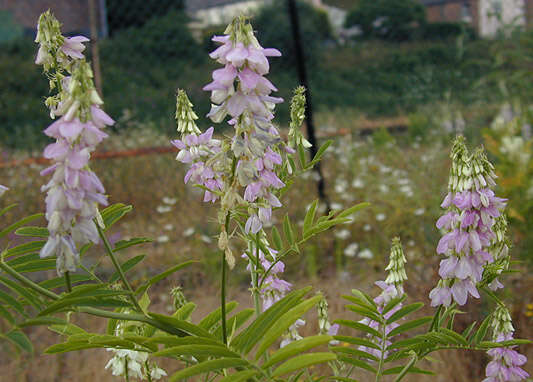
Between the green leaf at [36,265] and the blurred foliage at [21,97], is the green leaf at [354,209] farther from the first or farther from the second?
the blurred foliage at [21,97]

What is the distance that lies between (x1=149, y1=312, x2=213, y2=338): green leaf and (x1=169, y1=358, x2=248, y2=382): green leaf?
66 mm

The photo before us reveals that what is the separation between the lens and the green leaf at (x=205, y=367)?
0.63m

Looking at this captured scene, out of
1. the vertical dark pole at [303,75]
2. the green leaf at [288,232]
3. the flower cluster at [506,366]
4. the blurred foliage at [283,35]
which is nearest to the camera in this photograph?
the green leaf at [288,232]

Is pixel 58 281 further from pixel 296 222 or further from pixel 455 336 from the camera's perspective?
pixel 296 222

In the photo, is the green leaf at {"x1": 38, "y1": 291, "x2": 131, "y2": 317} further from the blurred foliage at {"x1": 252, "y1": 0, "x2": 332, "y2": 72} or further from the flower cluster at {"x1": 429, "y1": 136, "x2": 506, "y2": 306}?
the blurred foliage at {"x1": 252, "y1": 0, "x2": 332, "y2": 72}

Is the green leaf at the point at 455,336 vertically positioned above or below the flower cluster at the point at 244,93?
below

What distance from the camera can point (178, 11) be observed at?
6.95 m

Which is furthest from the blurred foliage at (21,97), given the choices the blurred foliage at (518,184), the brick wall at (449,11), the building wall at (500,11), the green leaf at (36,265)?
the brick wall at (449,11)

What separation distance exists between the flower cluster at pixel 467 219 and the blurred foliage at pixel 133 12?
6306 millimetres

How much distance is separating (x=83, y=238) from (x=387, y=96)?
18.7ft

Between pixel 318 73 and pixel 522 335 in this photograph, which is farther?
pixel 318 73

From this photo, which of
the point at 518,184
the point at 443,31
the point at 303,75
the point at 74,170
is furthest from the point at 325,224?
the point at 443,31

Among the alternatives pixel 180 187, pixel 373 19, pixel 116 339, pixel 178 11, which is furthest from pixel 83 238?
pixel 373 19

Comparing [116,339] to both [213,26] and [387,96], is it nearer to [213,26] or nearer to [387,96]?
[387,96]
